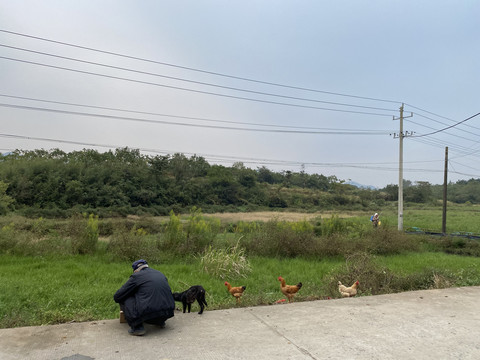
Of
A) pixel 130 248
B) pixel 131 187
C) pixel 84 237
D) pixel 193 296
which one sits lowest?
pixel 130 248

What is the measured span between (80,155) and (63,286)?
155 ft

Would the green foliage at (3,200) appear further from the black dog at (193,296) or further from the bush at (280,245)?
the black dog at (193,296)

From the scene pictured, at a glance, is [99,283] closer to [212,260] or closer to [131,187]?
[212,260]

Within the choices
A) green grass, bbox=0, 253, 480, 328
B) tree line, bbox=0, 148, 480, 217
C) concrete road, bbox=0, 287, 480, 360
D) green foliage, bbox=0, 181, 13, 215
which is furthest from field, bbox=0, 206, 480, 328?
tree line, bbox=0, 148, 480, 217

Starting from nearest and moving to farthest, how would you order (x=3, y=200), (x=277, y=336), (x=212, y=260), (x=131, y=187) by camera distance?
(x=277, y=336) → (x=212, y=260) → (x=3, y=200) → (x=131, y=187)

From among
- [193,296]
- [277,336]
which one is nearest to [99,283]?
[193,296]

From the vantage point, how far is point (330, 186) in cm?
8538

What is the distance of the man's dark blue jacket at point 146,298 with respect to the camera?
14.0 feet

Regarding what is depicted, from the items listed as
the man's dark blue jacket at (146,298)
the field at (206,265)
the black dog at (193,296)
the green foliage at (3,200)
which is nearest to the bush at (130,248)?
the field at (206,265)

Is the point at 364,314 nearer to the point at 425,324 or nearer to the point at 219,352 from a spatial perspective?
the point at 425,324

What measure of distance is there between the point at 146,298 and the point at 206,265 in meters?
6.23

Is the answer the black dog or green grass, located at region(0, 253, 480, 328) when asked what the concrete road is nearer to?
the black dog

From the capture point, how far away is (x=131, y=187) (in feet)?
150

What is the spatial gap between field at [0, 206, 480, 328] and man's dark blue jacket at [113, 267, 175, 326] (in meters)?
1.16
